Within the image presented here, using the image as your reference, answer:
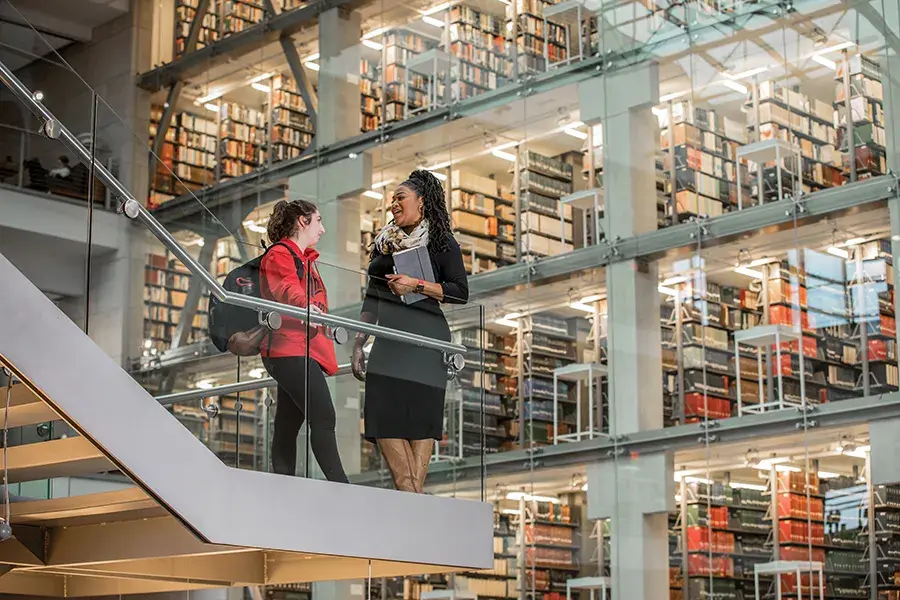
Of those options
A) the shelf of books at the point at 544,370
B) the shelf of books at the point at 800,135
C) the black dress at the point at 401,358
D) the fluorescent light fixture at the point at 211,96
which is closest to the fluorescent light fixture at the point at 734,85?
the shelf of books at the point at 800,135

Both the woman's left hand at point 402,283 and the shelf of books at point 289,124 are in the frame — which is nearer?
the woman's left hand at point 402,283

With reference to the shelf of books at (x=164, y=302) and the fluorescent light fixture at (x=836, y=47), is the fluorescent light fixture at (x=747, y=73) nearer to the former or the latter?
the fluorescent light fixture at (x=836, y=47)

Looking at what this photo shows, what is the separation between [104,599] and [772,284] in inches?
237

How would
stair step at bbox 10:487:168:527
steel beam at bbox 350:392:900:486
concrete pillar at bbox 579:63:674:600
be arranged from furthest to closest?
1. concrete pillar at bbox 579:63:674:600
2. steel beam at bbox 350:392:900:486
3. stair step at bbox 10:487:168:527

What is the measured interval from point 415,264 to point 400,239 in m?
0.10

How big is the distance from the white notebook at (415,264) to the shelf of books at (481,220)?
8147 millimetres

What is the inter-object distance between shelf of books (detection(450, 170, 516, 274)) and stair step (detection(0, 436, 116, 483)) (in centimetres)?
863

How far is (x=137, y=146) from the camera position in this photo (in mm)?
5836

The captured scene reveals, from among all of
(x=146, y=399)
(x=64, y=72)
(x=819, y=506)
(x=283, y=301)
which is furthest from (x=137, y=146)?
(x=819, y=506)

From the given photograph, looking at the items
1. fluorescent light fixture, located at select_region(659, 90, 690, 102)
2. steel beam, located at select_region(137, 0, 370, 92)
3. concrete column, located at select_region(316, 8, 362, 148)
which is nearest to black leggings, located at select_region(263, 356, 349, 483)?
fluorescent light fixture, located at select_region(659, 90, 690, 102)

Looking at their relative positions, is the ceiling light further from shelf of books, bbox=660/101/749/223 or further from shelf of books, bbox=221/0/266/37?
shelf of books, bbox=660/101/749/223

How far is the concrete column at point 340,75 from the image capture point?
14.1m

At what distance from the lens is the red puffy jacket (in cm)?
436

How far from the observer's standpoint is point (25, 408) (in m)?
4.05
